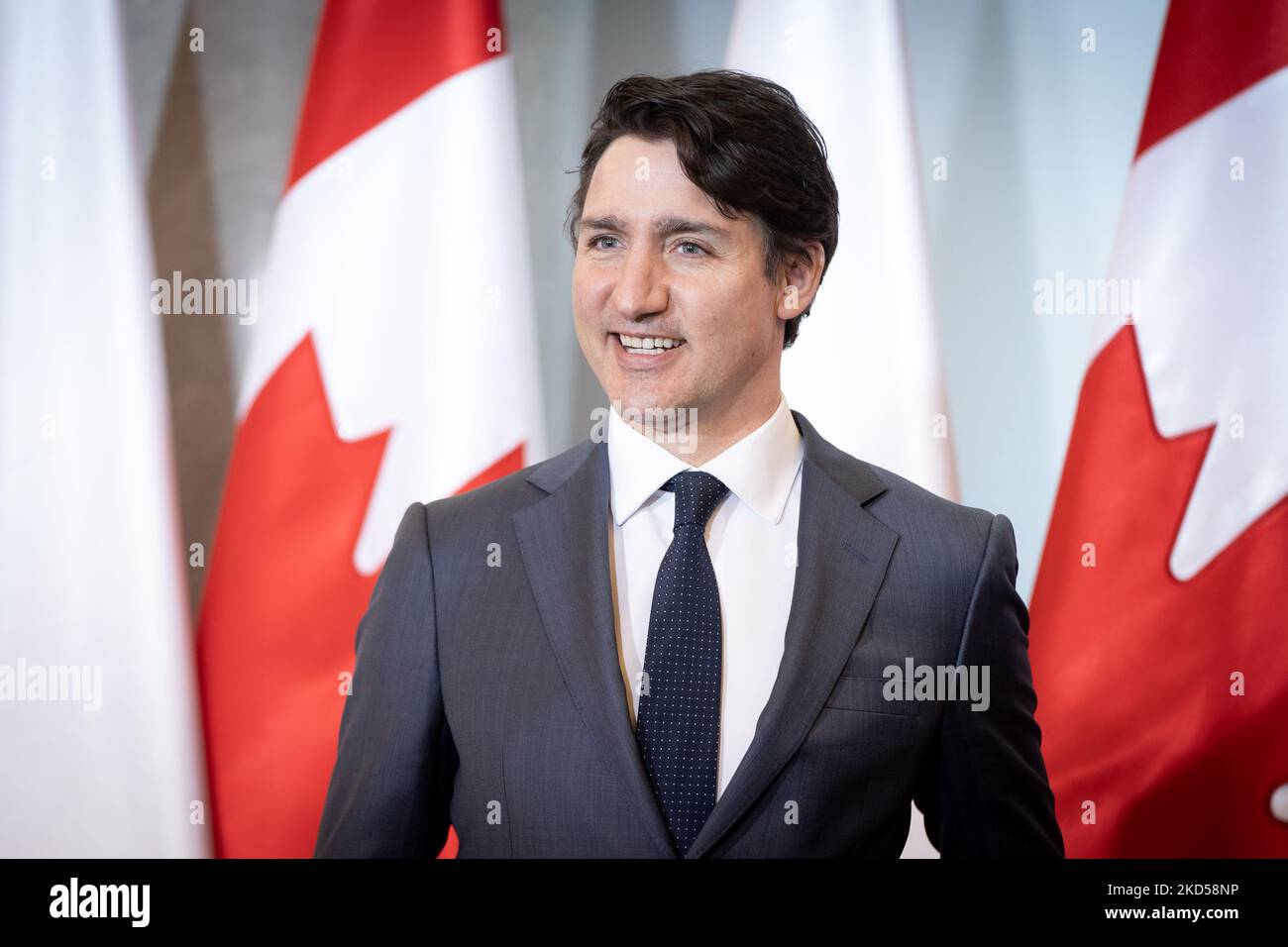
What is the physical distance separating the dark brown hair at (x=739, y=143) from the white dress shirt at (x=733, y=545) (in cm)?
32

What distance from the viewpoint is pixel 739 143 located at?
67.2 inches

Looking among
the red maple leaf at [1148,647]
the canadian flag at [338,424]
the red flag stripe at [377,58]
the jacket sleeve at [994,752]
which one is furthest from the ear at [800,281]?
the red flag stripe at [377,58]

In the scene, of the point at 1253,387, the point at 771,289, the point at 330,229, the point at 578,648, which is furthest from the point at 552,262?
the point at 1253,387

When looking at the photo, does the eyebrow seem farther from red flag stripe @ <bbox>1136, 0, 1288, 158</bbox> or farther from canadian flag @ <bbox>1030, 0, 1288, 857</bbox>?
red flag stripe @ <bbox>1136, 0, 1288, 158</bbox>

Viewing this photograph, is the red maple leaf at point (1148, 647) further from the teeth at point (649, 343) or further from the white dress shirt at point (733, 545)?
the teeth at point (649, 343)

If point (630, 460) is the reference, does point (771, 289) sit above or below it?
above

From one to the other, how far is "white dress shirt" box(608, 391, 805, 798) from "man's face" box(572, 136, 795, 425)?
81mm

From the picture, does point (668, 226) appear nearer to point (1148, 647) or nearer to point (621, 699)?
point (621, 699)

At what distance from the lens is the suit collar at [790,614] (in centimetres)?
156

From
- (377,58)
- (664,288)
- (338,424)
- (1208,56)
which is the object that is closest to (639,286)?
(664,288)

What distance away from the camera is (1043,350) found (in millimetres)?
2225
